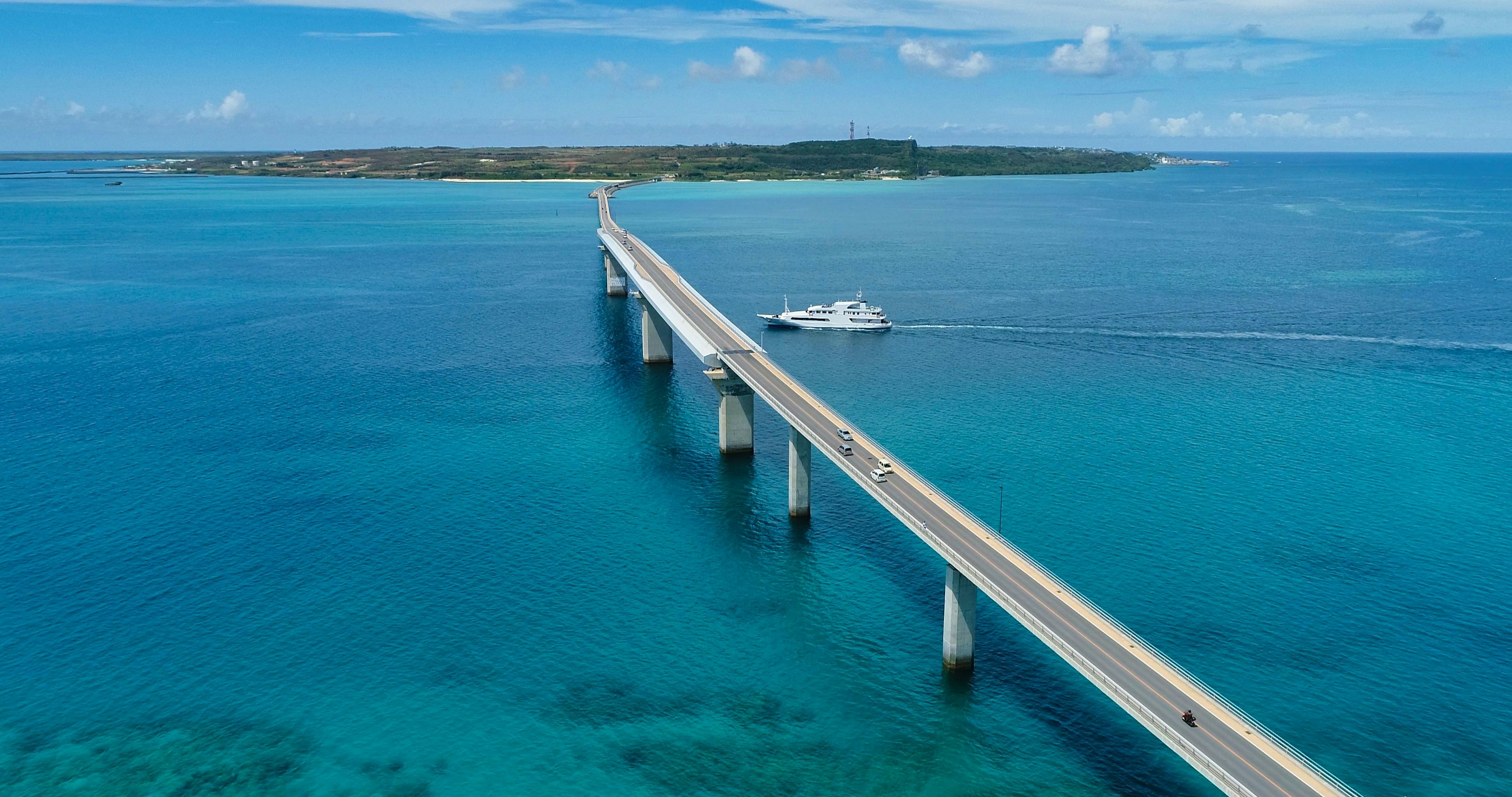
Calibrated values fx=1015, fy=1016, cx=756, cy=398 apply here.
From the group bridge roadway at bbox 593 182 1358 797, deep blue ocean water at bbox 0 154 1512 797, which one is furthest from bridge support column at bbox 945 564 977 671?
deep blue ocean water at bbox 0 154 1512 797

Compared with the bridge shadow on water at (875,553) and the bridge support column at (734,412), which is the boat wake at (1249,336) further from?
the bridge support column at (734,412)

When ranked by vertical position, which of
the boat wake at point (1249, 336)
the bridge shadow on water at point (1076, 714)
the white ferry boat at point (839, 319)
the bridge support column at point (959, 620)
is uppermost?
the white ferry boat at point (839, 319)

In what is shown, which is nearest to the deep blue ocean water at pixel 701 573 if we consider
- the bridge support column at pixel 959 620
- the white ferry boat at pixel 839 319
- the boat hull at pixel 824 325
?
the bridge support column at pixel 959 620

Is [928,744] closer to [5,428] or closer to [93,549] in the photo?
[93,549]

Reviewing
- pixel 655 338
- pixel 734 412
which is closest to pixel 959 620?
pixel 734 412

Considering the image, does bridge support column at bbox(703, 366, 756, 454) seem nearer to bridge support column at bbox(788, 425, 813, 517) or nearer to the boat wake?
bridge support column at bbox(788, 425, 813, 517)

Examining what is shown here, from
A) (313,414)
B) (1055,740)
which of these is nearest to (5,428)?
(313,414)

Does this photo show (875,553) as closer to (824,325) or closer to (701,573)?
(701,573)

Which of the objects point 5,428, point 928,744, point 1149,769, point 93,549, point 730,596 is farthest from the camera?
point 5,428
